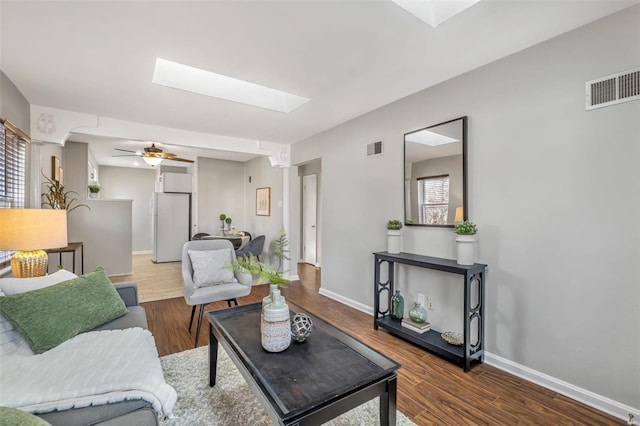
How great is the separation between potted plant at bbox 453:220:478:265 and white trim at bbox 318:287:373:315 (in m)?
1.53

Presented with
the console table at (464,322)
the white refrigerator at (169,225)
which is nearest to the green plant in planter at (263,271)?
the console table at (464,322)

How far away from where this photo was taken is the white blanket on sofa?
1202 millimetres

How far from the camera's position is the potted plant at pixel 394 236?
3.04m

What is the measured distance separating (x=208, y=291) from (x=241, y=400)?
3.92 ft

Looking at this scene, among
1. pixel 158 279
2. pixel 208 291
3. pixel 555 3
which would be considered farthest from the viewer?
pixel 158 279

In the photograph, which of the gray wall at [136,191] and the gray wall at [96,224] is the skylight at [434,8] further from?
the gray wall at [136,191]

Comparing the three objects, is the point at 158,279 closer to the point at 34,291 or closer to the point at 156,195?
the point at 156,195

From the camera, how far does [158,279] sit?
5.41 meters

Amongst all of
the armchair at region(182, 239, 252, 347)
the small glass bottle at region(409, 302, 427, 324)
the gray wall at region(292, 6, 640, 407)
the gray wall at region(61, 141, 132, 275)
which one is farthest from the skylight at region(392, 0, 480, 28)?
the gray wall at region(61, 141, 132, 275)

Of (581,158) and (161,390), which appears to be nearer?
(161,390)

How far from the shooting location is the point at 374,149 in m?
3.53

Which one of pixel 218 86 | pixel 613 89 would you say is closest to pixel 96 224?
pixel 218 86

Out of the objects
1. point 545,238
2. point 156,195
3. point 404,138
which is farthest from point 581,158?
point 156,195

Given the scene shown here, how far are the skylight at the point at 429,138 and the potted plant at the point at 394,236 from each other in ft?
2.75
